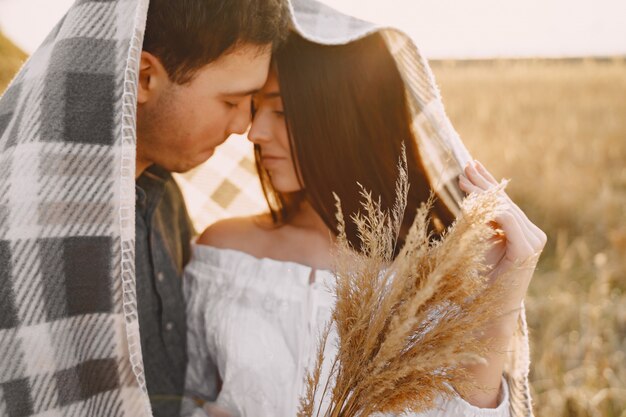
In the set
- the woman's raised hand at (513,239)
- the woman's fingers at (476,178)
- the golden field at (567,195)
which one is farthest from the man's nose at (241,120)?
the golden field at (567,195)

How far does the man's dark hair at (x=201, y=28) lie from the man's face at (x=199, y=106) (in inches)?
1.3

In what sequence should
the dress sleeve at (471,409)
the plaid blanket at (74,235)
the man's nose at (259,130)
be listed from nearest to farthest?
the plaid blanket at (74,235) → the dress sleeve at (471,409) → the man's nose at (259,130)

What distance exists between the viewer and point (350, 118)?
2018 millimetres

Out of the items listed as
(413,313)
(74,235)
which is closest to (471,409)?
(413,313)

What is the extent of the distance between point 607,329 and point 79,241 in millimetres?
2641

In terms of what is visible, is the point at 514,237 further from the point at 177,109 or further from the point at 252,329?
the point at 177,109

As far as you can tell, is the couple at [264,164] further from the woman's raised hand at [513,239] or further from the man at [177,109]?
the woman's raised hand at [513,239]

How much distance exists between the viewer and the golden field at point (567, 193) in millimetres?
2646

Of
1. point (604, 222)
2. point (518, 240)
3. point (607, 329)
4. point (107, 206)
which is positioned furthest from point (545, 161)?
point (107, 206)

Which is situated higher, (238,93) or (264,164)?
(238,93)

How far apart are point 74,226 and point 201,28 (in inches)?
32.2

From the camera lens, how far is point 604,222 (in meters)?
4.23

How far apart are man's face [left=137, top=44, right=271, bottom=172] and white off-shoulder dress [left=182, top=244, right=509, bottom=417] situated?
17.8 inches

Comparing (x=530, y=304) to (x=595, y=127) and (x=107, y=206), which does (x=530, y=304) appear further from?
(x=595, y=127)
